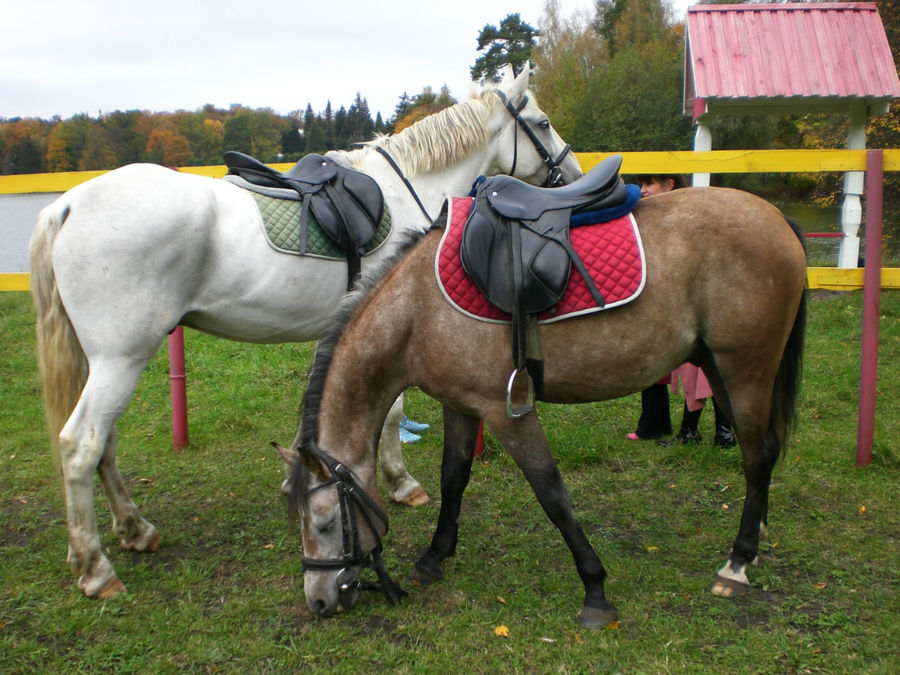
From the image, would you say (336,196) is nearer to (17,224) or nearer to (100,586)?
(100,586)

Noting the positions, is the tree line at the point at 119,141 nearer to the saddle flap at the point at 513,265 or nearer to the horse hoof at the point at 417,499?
the horse hoof at the point at 417,499

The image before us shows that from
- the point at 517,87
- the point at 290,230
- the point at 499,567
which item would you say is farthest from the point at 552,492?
the point at 517,87

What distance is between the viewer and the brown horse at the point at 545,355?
8.43 feet

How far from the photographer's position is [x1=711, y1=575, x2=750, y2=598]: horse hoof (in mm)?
2859

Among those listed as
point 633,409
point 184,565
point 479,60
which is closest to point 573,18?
point 479,60

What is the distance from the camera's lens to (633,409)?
5.65m

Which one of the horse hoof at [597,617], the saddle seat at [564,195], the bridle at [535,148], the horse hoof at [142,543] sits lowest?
the horse hoof at [142,543]

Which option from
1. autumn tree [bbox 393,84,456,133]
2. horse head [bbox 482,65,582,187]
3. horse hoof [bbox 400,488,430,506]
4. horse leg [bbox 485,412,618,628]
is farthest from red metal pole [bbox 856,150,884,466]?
autumn tree [bbox 393,84,456,133]

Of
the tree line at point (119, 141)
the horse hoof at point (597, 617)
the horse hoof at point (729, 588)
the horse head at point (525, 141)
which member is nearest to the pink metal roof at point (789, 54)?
the tree line at point (119, 141)

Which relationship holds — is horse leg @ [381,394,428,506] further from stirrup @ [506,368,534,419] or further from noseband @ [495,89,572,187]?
noseband @ [495,89,572,187]

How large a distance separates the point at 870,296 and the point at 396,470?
3074 millimetres

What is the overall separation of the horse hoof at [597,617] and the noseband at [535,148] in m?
2.66

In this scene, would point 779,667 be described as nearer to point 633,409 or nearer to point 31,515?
point 633,409

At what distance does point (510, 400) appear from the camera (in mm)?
2551
